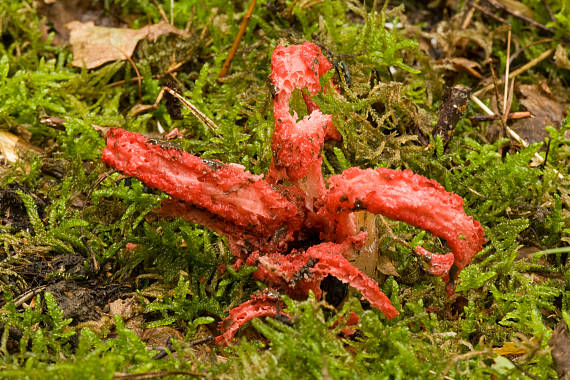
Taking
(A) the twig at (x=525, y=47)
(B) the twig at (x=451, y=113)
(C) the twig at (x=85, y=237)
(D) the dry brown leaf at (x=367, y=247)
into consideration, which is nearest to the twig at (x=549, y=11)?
(A) the twig at (x=525, y=47)

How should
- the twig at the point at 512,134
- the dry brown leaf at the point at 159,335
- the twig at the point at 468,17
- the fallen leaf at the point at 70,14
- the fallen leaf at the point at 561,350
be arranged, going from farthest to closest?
1. the twig at the point at 468,17
2. the fallen leaf at the point at 70,14
3. the twig at the point at 512,134
4. the dry brown leaf at the point at 159,335
5. the fallen leaf at the point at 561,350

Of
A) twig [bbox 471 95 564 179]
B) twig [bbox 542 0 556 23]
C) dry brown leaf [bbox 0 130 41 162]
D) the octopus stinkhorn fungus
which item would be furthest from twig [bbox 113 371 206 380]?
twig [bbox 542 0 556 23]

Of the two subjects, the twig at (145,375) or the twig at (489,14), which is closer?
the twig at (145,375)

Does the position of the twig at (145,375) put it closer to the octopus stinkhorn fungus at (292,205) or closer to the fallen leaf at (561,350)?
the octopus stinkhorn fungus at (292,205)

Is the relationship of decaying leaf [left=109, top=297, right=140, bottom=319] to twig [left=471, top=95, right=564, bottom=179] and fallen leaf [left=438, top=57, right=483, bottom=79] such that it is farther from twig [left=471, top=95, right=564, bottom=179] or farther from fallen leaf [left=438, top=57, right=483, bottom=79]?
fallen leaf [left=438, top=57, right=483, bottom=79]

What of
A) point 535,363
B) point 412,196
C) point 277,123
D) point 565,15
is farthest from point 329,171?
point 565,15

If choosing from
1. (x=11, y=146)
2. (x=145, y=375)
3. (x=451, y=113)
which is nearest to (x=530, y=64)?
(x=451, y=113)

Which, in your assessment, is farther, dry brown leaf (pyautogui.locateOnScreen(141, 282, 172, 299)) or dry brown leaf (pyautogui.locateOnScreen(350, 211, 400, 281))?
dry brown leaf (pyautogui.locateOnScreen(141, 282, 172, 299))
